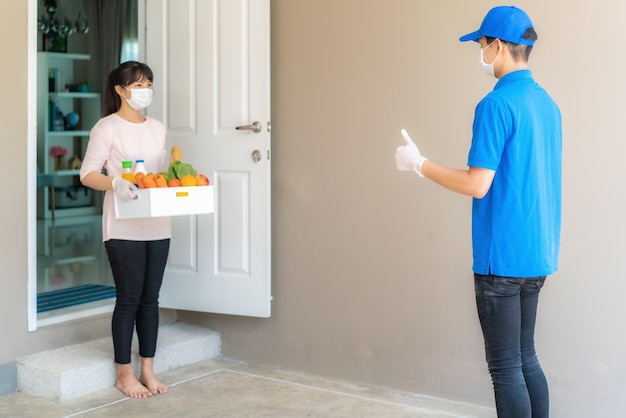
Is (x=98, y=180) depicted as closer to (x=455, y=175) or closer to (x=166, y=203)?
(x=166, y=203)

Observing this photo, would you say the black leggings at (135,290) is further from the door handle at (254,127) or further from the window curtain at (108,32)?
the window curtain at (108,32)

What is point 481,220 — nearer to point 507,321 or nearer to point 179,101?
point 507,321

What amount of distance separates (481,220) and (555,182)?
0.24 m

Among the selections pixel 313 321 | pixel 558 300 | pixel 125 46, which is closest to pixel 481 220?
pixel 558 300

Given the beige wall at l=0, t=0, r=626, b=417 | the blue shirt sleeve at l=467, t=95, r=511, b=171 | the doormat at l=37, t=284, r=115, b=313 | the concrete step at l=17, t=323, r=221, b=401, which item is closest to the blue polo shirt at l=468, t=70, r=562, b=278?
the blue shirt sleeve at l=467, t=95, r=511, b=171

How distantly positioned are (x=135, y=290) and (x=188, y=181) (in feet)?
1.75

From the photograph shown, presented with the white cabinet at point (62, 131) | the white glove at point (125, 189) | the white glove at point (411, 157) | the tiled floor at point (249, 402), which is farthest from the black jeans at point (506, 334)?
the white cabinet at point (62, 131)

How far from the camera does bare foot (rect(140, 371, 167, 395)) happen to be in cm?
A: 343

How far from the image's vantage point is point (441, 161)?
3297mm

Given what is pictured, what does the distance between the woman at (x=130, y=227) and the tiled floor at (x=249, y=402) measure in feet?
0.47

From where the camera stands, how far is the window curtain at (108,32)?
7.95 meters

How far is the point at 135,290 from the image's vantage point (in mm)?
3320

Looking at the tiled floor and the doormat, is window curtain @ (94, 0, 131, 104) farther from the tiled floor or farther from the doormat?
the tiled floor

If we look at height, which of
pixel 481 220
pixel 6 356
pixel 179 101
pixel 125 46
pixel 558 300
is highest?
pixel 125 46
